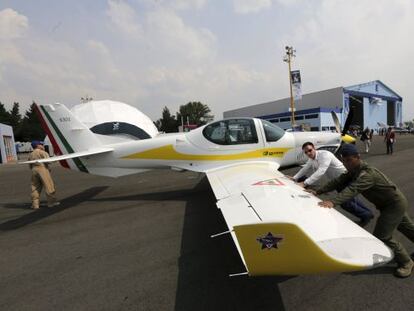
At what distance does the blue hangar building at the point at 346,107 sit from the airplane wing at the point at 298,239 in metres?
49.9

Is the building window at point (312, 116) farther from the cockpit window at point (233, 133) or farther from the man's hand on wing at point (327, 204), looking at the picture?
the man's hand on wing at point (327, 204)

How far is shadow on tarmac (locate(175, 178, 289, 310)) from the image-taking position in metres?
2.81

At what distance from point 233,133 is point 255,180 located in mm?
2483

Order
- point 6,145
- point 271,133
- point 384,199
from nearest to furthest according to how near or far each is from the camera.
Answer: point 384,199 → point 271,133 → point 6,145

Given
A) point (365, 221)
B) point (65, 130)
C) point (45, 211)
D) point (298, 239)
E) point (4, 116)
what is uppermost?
point (4, 116)

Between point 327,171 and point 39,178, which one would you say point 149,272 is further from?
point 39,178

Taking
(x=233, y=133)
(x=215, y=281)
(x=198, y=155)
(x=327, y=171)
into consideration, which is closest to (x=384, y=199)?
(x=327, y=171)

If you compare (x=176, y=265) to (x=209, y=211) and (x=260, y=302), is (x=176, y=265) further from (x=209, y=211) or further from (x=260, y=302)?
(x=209, y=211)

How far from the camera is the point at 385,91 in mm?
65125

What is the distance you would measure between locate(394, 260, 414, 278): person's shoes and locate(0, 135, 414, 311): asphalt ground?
57 mm

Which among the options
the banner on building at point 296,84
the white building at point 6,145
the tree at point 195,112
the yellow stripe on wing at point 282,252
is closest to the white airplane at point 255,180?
the yellow stripe on wing at point 282,252

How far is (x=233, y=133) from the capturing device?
7.00 metres

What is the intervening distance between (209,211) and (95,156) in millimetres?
3652

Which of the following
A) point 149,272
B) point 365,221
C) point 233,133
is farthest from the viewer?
point 233,133
